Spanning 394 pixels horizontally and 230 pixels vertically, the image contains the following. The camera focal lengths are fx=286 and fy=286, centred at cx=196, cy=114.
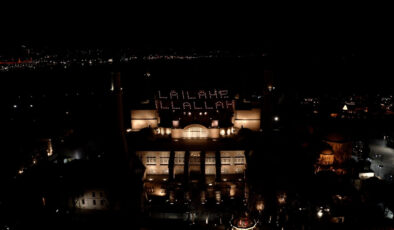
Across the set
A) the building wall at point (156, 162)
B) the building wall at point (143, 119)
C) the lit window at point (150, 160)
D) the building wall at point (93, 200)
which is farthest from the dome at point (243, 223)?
the building wall at point (143, 119)

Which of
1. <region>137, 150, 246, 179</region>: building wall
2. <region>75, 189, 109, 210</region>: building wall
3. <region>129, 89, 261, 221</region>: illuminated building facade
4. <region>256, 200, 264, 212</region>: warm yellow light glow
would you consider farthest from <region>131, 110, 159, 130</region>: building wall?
<region>256, 200, 264, 212</region>: warm yellow light glow

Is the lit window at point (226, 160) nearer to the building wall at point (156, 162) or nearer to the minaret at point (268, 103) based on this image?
the building wall at point (156, 162)

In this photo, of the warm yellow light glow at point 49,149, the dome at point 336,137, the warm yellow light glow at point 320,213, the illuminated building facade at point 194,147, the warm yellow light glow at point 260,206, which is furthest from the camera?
the warm yellow light glow at point 49,149

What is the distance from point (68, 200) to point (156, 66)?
138 metres

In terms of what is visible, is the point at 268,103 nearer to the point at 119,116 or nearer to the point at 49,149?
the point at 119,116

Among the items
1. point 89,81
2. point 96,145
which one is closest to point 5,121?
point 96,145

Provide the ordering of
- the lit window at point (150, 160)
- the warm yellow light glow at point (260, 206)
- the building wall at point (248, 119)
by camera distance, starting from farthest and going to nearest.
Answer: the building wall at point (248, 119)
the lit window at point (150, 160)
the warm yellow light glow at point (260, 206)

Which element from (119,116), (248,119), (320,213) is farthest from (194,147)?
(320,213)

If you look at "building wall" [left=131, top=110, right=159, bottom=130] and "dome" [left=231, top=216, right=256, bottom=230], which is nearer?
"dome" [left=231, top=216, right=256, bottom=230]

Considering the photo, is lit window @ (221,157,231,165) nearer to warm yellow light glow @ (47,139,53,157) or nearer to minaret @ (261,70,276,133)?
minaret @ (261,70,276,133)

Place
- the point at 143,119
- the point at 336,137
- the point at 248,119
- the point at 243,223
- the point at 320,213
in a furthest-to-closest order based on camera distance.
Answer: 1. the point at 143,119
2. the point at 248,119
3. the point at 336,137
4. the point at 320,213
5. the point at 243,223

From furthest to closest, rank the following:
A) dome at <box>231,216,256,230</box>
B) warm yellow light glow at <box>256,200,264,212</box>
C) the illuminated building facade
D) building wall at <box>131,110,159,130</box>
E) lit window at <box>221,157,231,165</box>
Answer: building wall at <box>131,110,159,130</box> < lit window at <box>221,157,231,165</box> < the illuminated building facade < warm yellow light glow at <box>256,200,264,212</box> < dome at <box>231,216,256,230</box>

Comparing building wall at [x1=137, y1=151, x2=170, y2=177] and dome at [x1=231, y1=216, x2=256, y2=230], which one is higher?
dome at [x1=231, y1=216, x2=256, y2=230]

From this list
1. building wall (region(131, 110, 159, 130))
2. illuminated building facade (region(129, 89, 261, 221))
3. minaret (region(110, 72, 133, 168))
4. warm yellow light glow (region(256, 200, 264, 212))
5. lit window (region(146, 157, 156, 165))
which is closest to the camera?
warm yellow light glow (region(256, 200, 264, 212))
